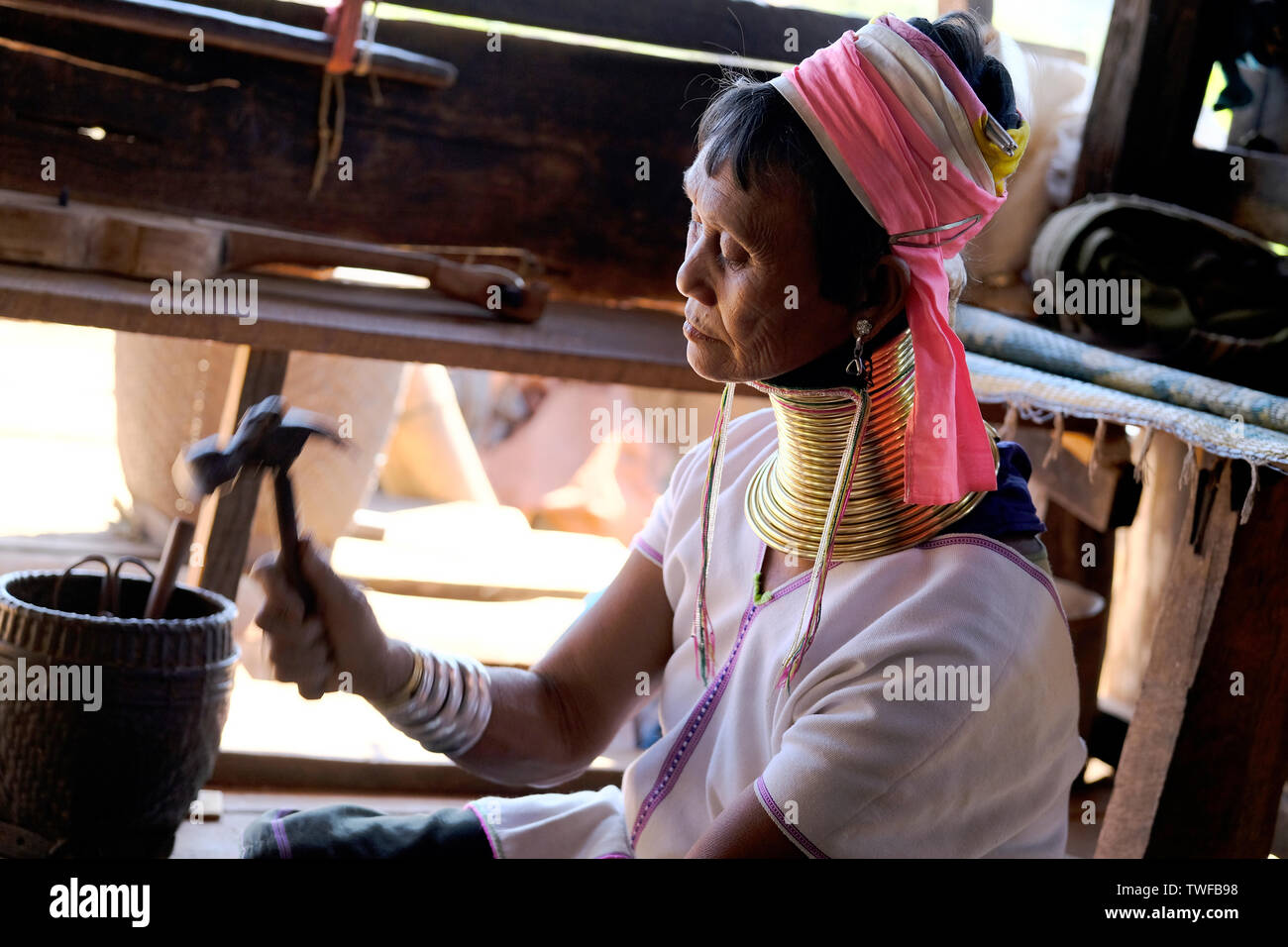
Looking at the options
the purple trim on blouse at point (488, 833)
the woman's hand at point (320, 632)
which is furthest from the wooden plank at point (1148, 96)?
the woman's hand at point (320, 632)

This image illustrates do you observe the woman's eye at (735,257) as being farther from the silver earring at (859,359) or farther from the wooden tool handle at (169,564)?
the wooden tool handle at (169,564)

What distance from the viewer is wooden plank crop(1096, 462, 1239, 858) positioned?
2354mm

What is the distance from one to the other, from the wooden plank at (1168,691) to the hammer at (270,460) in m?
1.57

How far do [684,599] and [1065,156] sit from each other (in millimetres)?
2459

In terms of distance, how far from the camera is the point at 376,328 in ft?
8.40

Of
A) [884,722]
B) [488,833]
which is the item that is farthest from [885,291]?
[488,833]

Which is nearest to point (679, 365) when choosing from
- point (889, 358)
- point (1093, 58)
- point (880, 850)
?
point (889, 358)

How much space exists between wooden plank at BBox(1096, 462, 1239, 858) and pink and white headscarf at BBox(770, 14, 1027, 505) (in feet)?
3.10

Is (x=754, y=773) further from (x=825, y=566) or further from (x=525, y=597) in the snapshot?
(x=525, y=597)

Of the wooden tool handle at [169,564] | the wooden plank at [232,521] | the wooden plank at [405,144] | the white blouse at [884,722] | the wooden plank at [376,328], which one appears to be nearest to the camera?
the white blouse at [884,722]

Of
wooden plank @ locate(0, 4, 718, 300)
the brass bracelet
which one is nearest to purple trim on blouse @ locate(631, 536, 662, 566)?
the brass bracelet

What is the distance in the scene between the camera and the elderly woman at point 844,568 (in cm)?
151

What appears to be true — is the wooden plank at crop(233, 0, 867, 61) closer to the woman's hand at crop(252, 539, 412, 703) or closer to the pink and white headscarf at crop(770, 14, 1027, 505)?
the pink and white headscarf at crop(770, 14, 1027, 505)

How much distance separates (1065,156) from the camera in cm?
381
